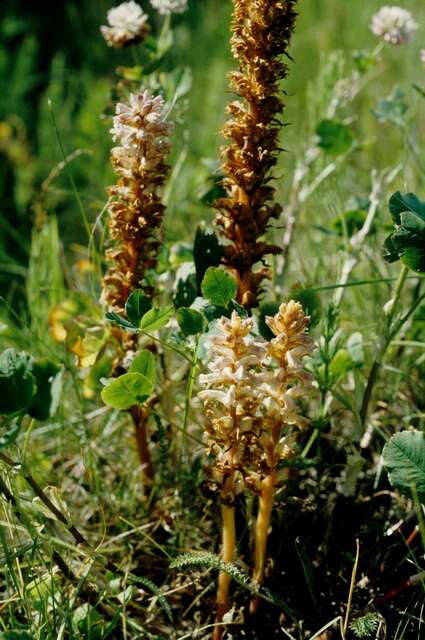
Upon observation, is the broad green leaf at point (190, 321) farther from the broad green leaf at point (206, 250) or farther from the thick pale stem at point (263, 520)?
the thick pale stem at point (263, 520)

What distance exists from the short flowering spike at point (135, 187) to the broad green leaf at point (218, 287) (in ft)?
0.46

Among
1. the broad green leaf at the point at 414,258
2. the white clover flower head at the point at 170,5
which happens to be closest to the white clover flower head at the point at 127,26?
the white clover flower head at the point at 170,5

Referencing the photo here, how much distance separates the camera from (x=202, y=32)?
3.69 m

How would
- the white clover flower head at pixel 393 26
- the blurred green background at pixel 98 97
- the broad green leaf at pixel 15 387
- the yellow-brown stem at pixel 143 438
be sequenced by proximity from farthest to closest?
1. the blurred green background at pixel 98 97
2. the white clover flower head at pixel 393 26
3. the yellow-brown stem at pixel 143 438
4. the broad green leaf at pixel 15 387

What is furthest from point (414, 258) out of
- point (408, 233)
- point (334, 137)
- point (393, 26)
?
point (393, 26)

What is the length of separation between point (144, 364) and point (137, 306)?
9 cm

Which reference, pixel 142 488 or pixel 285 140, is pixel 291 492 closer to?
pixel 142 488

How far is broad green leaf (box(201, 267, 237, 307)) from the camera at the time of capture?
116 cm

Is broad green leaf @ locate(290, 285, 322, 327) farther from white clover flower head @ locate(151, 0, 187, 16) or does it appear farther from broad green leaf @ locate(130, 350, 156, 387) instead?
white clover flower head @ locate(151, 0, 187, 16)

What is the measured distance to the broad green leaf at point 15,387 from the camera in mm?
1250

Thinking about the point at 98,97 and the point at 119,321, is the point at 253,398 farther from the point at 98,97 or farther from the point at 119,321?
the point at 98,97

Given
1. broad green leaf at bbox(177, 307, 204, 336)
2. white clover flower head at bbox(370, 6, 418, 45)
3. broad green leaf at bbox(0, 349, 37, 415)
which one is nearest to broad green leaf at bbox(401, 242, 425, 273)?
broad green leaf at bbox(177, 307, 204, 336)

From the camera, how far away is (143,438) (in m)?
1.41

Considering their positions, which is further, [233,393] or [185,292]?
[185,292]
